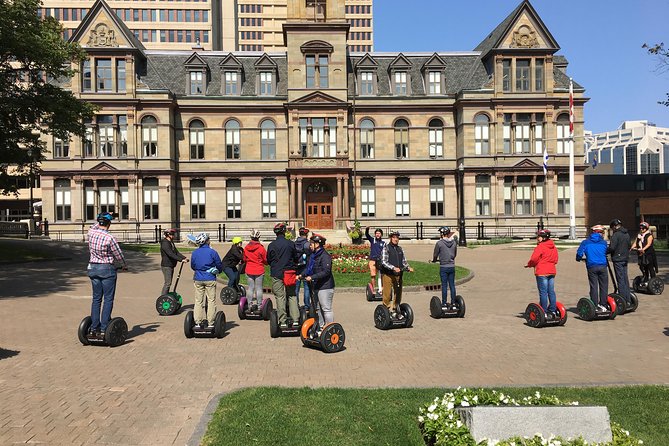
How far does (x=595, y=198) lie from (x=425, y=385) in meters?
56.9

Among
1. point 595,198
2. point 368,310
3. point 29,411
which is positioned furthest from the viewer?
point 595,198

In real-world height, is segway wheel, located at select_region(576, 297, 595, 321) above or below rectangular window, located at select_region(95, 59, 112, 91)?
below

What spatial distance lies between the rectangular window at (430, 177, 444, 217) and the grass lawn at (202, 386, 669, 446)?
39.0 m

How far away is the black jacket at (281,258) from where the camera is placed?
10.4 meters

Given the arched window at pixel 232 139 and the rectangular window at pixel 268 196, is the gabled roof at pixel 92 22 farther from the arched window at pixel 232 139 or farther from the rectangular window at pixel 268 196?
the rectangular window at pixel 268 196

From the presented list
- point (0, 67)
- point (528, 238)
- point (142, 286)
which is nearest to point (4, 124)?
point (0, 67)

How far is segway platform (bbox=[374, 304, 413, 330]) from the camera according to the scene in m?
11.2

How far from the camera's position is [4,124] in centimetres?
2342

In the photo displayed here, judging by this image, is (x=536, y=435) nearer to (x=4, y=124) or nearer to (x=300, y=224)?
(x=4, y=124)

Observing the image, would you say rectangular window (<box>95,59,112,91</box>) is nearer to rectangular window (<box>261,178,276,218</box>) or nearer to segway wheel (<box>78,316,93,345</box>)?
rectangular window (<box>261,178,276,218</box>)

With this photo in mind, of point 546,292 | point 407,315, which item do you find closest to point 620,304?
point 546,292

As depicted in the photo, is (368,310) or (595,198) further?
(595,198)

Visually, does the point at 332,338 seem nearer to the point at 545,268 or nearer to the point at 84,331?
the point at 84,331

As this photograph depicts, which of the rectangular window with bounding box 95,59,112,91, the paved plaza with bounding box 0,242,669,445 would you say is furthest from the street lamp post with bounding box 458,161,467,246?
the rectangular window with bounding box 95,59,112,91
